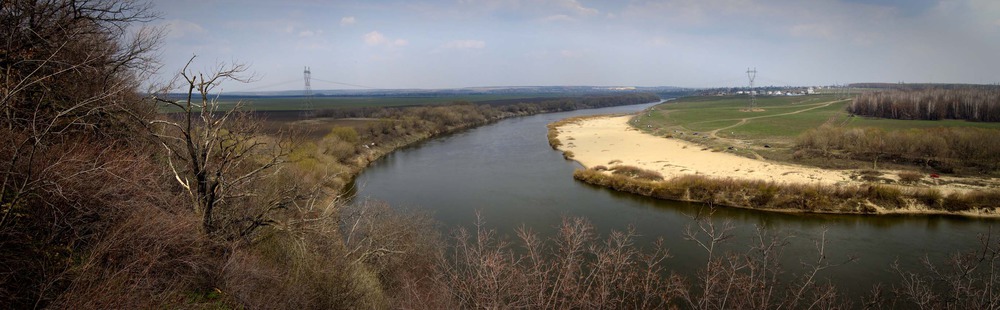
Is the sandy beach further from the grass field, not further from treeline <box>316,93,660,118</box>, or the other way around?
treeline <box>316,93,660,118</box>

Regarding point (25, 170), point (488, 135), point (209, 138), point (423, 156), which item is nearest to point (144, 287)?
point (25, 170)

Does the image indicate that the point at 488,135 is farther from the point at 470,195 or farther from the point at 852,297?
the point at 852,297

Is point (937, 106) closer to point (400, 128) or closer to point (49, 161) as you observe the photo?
point (400, 128)

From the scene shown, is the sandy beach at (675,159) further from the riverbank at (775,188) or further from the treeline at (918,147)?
the treeline at (918,147)

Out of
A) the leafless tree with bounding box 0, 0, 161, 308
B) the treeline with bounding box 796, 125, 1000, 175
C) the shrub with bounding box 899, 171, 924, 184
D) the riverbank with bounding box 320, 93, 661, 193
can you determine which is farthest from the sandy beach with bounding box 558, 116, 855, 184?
the leafless tree with bounding box 0, 0, 161, 308

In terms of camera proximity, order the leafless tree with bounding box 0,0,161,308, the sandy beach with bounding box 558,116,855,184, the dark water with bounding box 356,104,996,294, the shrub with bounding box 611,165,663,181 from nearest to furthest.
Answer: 1. the leafless tree with bounding box 0,0,161,308
2. the dark water with bounding box 356,104,996,294
3. the sandy beach with bounding box 558,116,855,184
4. the shrub with bounding box 611,165,663,181

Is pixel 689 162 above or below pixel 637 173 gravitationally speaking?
above

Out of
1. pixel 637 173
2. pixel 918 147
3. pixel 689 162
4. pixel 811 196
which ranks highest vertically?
pixel 918 147

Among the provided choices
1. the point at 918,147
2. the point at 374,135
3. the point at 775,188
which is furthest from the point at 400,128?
the point at 918,147

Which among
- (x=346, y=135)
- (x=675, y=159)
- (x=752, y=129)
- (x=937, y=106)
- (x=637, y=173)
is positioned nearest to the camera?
(x=637, y=173)
